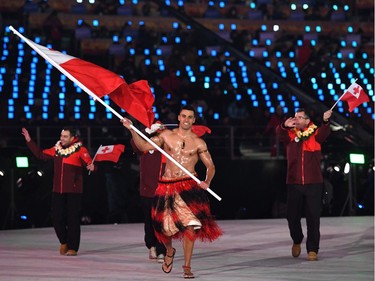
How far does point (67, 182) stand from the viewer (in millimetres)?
15031

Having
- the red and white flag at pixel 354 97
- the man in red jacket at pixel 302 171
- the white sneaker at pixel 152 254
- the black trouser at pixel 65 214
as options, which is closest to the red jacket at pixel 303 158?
the man in red jacket at pixel 302 171

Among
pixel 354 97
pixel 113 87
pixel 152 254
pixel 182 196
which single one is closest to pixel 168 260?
pixel 182 196

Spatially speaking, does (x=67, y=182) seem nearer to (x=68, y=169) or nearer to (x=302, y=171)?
(x=68, y=169)

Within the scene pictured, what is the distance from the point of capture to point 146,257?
1445 cm

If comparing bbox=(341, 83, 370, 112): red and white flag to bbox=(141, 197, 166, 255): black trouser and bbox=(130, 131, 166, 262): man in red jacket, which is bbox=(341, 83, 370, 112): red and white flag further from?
bbox=(141, 197, 166, 255): black trouser

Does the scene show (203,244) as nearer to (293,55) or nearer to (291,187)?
(291,187)

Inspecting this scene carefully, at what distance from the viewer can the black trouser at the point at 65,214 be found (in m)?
15.0

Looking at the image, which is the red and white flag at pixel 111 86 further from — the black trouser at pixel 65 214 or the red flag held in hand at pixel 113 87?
the black trouser at pixel 65 214

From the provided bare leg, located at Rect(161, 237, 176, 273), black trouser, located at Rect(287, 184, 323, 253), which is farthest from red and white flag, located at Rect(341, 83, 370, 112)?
bare leg, located at Rect(161, 237, 176, 273)

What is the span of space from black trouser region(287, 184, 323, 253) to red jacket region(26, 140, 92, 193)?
260 centimetres

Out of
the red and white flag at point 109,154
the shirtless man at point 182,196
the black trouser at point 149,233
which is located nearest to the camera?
the shirtless man at point 182,196

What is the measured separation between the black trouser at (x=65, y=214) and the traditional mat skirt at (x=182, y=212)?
304 cm

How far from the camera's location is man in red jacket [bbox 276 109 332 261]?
47.1ft

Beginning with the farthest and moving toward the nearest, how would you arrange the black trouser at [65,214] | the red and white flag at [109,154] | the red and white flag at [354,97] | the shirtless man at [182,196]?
the red and white flag at [109,154], the black trouser at [65,214], the red and white flag at [354,97], the shirtless man at [182,196]
